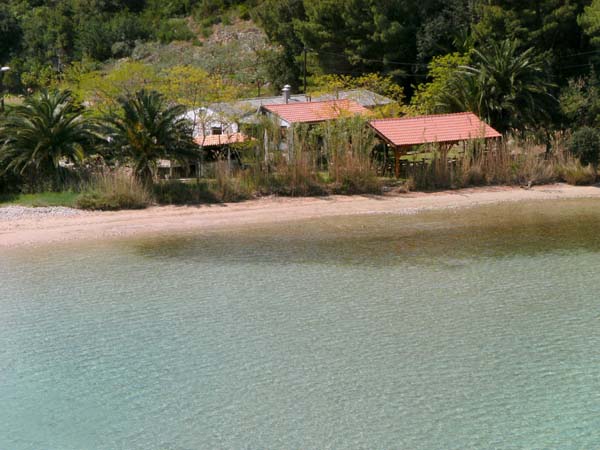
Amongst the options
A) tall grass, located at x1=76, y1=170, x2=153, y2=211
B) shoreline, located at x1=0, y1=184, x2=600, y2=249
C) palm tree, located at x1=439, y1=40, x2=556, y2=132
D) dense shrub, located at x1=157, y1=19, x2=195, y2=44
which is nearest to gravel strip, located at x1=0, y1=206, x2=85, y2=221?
shoreline, located at x1=0, y1=184, x2=600, y2=249

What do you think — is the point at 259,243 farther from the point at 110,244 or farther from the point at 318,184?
the point at 318,184

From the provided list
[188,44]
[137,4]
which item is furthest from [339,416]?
[137,4]

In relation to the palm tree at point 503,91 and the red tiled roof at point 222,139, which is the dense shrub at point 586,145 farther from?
the red tiled roof at point 222,139

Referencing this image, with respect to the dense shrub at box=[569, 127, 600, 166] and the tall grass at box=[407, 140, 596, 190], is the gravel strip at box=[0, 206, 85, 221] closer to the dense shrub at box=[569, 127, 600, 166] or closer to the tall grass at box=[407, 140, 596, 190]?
the tall grass at box=[407, 140, 596, 190]

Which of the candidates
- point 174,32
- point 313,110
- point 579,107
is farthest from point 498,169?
point 174,32

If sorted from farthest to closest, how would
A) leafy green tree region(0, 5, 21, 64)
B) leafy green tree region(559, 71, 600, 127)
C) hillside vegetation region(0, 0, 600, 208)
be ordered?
1. leafy green tree region(0, 5, 21, 64)
2. leafy green tree region(559, 71, 600, 127)
3. hillside vegetation region(0, 0, 600, 208)

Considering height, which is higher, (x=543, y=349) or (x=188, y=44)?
(x=188, y=44)
